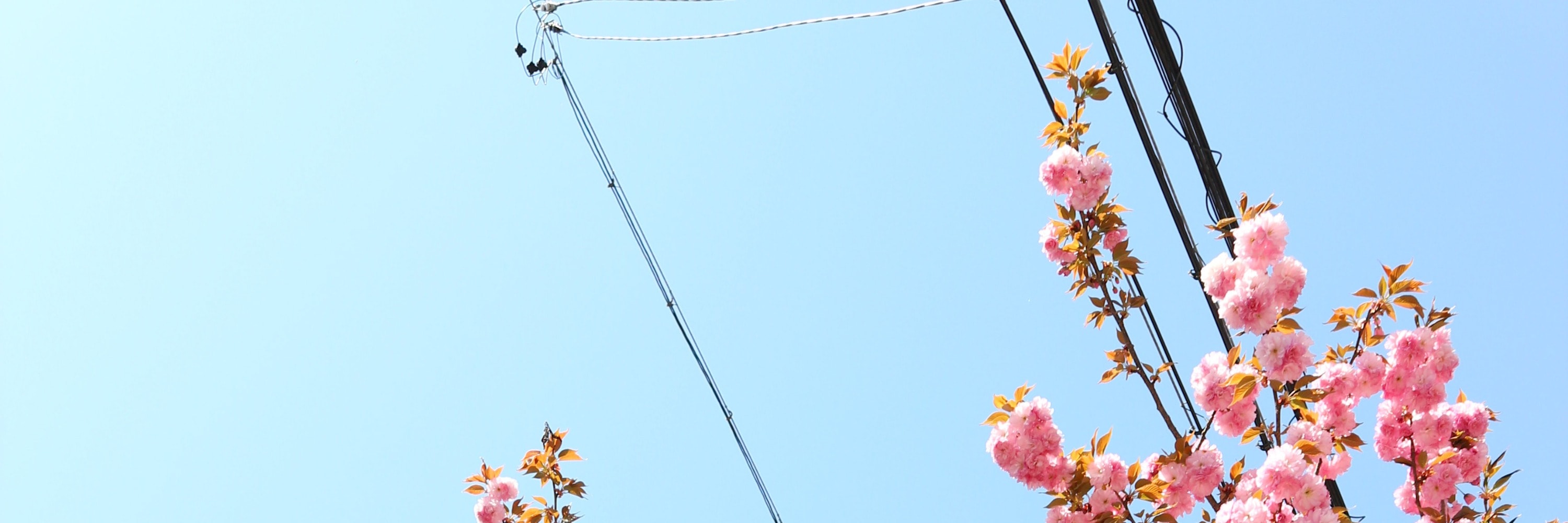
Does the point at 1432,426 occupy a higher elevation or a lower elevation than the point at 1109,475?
lower

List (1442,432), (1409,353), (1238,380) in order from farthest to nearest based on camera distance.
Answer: (1442,432) < (1409,353) < (1238,380)

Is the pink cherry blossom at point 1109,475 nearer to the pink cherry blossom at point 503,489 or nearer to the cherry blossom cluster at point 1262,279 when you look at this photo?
the cherry blossom cluster at point 1262,279

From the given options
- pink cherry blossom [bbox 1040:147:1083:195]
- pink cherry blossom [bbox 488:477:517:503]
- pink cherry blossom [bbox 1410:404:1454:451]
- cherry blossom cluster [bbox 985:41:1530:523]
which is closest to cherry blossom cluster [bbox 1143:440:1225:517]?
cherry blossom cluster [bbox 985:41:1530:523]

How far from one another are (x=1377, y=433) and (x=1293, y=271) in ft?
2.28

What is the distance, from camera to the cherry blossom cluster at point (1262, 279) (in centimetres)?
246

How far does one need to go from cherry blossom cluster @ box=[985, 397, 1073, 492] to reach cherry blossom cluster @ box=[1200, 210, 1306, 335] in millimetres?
501

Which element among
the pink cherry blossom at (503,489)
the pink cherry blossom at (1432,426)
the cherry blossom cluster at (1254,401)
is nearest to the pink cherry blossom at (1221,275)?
the cherry blossom cluster at (1254,401)

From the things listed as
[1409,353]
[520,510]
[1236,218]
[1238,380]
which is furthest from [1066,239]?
[520,510]

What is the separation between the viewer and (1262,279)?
8.05 feet

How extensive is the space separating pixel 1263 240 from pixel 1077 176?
48 centimetres

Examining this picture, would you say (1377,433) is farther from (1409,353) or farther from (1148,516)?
(1148,516)

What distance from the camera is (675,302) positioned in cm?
518

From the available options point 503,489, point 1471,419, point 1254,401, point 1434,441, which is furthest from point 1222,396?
point 503,489

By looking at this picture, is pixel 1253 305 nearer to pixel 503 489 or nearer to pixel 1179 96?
pixel 1179 96
